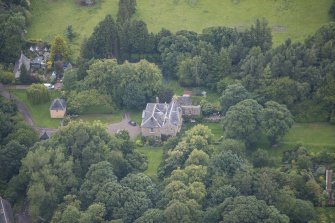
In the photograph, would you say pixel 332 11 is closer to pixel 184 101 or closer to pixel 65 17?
pixel 184 101

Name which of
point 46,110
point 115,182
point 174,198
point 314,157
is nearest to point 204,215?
point 174,198

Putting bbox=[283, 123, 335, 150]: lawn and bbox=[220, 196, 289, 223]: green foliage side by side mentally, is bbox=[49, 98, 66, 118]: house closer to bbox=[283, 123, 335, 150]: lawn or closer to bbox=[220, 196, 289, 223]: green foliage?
bbox=[283, 123, 335, 150]: lawn

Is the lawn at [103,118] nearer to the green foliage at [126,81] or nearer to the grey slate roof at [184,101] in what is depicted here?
the green foliage at [126,81]

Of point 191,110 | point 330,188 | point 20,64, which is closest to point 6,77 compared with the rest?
point 20,64

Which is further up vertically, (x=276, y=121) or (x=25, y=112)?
(x=25, y=112)

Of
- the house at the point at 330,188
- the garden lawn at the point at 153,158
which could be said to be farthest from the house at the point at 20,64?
the house at the point at 330,188

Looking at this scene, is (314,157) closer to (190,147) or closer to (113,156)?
(190,147)
